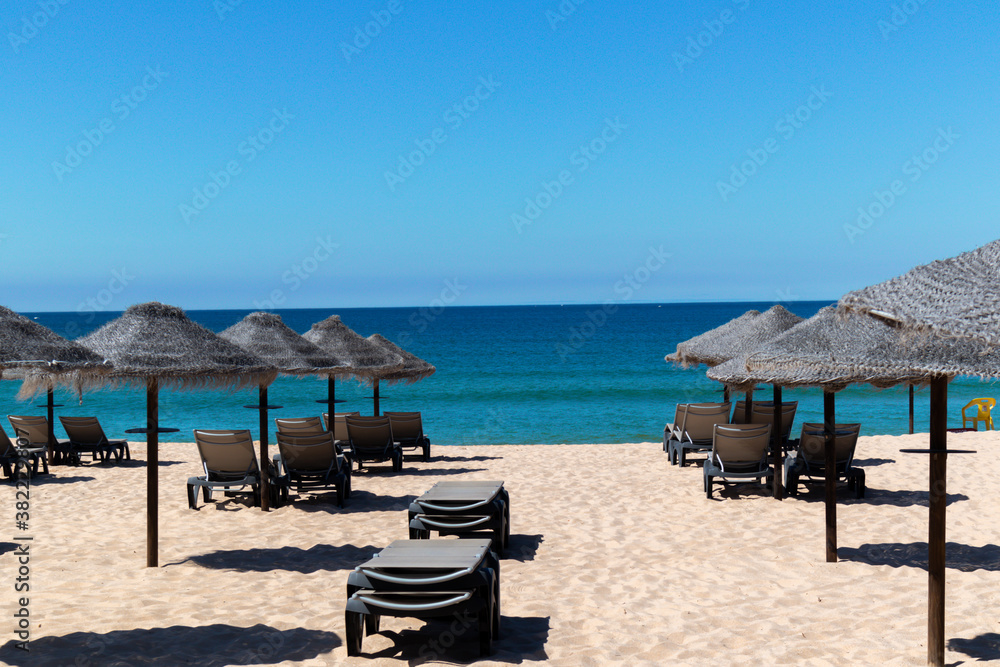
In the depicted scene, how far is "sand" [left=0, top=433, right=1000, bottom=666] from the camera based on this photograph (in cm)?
427

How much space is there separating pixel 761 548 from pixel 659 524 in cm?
120

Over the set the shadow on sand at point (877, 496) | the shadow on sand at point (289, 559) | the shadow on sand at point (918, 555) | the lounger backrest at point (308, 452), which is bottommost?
the shadow on sand at point (289, 559)

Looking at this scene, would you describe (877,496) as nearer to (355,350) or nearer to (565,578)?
(565,578)

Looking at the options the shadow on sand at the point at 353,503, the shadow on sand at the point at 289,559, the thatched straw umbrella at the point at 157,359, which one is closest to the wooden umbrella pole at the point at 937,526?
the shadow on sand at the point at 289,559

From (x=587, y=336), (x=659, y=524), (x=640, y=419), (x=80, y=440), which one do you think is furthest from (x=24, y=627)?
(x=587, y=336)

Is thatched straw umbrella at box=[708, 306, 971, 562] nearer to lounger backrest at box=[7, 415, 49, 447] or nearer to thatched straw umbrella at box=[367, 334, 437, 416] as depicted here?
thatched straw umbrella at box=[367, 334, 437, 416]

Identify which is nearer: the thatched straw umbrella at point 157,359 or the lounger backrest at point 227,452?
the thatched straw umbrella at point 157,359

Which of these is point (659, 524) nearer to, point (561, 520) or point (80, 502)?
point (561, 520)

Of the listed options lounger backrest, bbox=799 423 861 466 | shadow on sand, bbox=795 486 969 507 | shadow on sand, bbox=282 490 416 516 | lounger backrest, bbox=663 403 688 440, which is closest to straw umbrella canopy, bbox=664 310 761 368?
lounger backrest, bbox=663 403 688 440

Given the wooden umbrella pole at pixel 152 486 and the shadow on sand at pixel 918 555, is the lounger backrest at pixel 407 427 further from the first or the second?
the shadow on sand at pixel 918 555

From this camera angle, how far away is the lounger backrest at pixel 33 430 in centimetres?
1178

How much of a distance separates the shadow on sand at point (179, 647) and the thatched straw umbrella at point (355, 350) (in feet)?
22.0

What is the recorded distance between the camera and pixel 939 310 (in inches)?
132

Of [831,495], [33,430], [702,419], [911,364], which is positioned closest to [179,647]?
[911,364]
